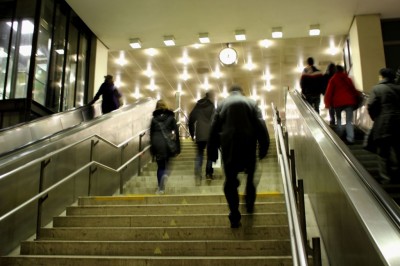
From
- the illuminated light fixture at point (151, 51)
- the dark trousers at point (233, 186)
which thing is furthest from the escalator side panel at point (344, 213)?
the illuminated light fixture at point (151, 51)

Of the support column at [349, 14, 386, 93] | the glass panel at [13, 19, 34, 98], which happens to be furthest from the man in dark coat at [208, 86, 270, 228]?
the support column at [349, 14, 386, 93]

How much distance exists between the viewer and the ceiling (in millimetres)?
10129

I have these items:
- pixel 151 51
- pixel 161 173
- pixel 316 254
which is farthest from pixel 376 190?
pixel 151 51

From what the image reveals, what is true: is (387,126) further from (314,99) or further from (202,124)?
(314,99)

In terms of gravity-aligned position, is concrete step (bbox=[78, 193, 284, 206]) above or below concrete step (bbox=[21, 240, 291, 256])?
above

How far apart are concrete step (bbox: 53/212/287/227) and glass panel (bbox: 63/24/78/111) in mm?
5521

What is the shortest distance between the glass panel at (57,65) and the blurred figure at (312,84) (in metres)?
5.17

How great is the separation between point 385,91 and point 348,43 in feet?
22.5

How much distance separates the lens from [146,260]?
3768 mm

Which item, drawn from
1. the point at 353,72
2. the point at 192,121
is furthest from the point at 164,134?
the point at 353,72

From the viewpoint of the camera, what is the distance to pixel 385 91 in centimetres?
538

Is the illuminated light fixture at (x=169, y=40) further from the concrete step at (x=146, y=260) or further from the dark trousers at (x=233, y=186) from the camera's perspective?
the concrete step at (x=146, y=260)

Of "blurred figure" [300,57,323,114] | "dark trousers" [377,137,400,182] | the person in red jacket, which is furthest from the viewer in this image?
"blurred figure" [300,57,323,114]

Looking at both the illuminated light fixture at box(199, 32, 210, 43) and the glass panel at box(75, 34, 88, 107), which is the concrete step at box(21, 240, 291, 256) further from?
the illuminated light fixture at box(199, 32, 210, 43)
